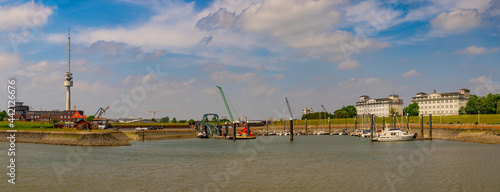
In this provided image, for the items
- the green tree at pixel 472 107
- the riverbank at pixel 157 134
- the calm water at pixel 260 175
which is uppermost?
the green tree at pixel 472 107

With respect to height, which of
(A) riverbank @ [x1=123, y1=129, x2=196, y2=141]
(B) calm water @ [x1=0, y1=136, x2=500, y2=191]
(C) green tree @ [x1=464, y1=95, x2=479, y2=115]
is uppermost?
(C) green tree @ [x1=464, y1=95, x2=479, y2=115]

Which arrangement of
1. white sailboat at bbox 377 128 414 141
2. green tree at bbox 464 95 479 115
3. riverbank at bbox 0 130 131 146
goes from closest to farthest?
riverbank at bbox 0 130 131 146
white sailboat at bbox 377 128 414 141
green tree at bbox 464 95 479 115

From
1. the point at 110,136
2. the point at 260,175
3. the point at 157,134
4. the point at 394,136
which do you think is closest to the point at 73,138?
the point at 110,136

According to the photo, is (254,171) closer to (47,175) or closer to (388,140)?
(47,175)

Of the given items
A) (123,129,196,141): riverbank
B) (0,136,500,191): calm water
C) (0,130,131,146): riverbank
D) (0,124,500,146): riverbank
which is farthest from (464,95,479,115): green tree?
(0,130,131,146): riverbank

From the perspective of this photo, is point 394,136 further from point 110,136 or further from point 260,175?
point 110,136

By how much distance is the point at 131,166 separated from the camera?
46.4m

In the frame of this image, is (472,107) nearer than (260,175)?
No

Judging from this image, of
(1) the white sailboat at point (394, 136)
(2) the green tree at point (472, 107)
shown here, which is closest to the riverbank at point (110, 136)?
(1) the white sailboat at point (394, 136)

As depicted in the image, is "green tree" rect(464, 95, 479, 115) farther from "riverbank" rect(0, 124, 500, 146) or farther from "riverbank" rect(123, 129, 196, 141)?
"riverbank" rect(123, 129, 196, 141)

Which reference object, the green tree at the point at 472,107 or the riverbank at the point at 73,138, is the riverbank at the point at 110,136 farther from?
the green tree at the point at 472,107

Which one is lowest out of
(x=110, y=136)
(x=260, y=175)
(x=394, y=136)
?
(x=260, y=175)

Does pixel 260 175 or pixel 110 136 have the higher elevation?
pixel 110 136

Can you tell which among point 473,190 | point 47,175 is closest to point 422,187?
point 473,190
